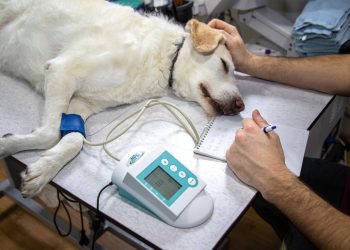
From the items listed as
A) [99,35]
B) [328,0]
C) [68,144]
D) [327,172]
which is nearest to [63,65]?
[99,35]

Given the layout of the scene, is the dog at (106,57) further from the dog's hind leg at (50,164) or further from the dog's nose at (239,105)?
the dog's hind leg at (50,164)

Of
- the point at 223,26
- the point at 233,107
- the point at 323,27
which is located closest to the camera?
the point at 233,107

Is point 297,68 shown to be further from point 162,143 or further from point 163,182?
point 163,182

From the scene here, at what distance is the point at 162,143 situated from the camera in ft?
3.69

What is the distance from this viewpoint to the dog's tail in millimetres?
1533

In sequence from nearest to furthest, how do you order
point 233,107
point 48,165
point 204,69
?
point 48,165 < point 233,107 < point 204,69

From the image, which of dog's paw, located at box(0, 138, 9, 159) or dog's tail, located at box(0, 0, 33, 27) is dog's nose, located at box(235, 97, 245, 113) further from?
dog's tail, located at box(0, 0, 33, 27)

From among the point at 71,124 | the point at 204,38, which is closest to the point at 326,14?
the point at 204,38

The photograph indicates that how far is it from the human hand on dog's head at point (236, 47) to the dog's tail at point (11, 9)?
78cm

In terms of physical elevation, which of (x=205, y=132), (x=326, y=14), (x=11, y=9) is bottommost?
(x=205, y=132)

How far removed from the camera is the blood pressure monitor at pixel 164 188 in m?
0.85

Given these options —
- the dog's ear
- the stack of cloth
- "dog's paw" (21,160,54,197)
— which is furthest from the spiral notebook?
the stack of cloth

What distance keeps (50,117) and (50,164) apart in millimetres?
226

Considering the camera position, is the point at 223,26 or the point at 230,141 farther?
the point at 223,26
